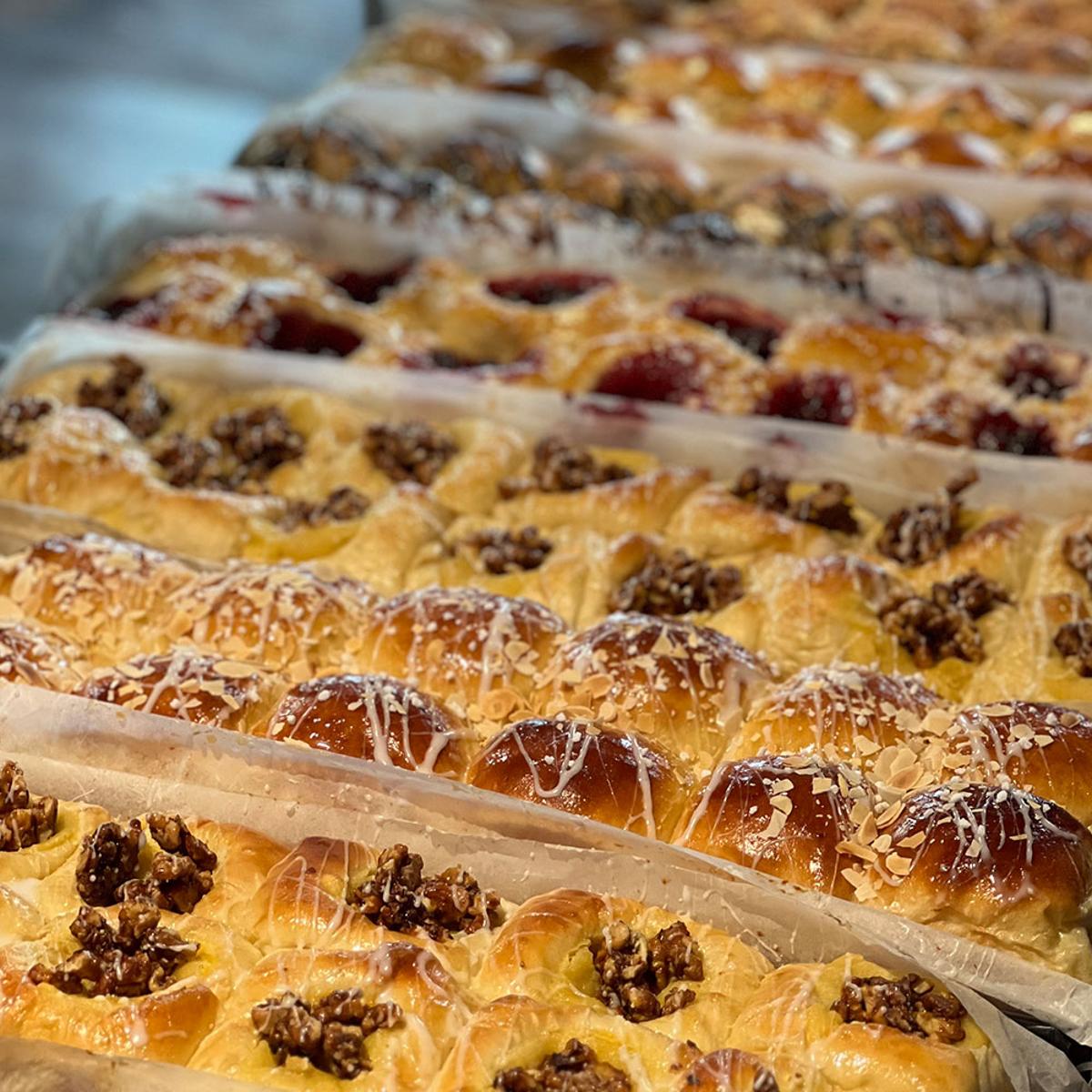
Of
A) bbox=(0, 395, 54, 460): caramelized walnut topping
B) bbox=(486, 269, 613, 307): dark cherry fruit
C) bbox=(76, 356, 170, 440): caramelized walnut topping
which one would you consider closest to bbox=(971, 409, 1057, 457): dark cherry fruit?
bbox=(486, 269, 613, 307): dark cherry fruit

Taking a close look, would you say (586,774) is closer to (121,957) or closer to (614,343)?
(121,957)

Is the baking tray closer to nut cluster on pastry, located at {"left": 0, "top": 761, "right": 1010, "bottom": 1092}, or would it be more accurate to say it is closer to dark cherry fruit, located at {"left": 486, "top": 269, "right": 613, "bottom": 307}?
nut cluster on pastry, located at {"left": 0, "top": 761, "right": 1010, "bottom": 1092}

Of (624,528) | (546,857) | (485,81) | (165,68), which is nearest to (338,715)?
(546,857)

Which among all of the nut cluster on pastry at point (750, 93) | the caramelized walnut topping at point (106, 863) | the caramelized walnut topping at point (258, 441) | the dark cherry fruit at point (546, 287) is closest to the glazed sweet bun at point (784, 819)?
the caramelized walnut topping at point (106, 863)

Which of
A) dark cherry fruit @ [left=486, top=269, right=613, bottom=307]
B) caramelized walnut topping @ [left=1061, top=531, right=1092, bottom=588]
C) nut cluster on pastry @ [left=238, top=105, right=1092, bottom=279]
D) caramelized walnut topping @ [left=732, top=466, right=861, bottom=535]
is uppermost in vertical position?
nut cluster on pastry @ [left=238, top=105, right=1092, bottom=279]

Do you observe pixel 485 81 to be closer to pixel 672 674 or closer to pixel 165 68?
pixel 165 68
